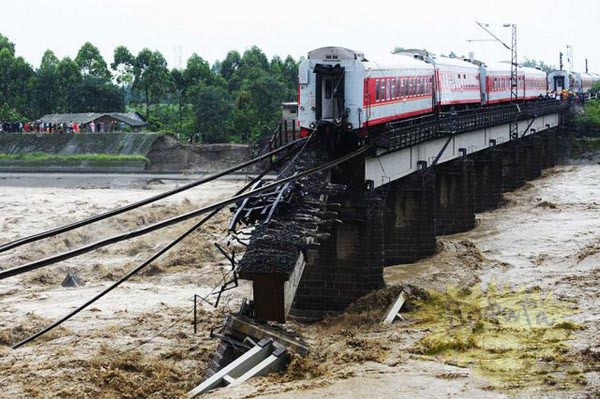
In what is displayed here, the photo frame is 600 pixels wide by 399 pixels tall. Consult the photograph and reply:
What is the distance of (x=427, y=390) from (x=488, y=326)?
23.9 ft

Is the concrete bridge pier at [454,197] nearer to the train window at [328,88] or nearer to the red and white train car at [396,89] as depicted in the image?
the red and white train car at [396,89]

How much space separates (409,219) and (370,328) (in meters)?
12.2

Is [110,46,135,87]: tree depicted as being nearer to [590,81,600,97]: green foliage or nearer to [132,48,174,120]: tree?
[132,48,174,120]: tree

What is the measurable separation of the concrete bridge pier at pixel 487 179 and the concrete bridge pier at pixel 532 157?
12535 mm

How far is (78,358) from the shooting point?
2550 cm

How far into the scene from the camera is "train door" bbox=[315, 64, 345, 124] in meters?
29.6

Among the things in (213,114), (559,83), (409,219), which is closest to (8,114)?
(213,114)

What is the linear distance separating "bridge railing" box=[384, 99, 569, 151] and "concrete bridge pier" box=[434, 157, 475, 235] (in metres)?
2.08

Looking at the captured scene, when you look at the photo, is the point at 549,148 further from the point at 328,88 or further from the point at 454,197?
the point at 328,88

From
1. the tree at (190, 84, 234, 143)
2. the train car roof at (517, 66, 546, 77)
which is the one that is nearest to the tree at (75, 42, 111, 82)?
the tree at (190, 84, 234, 143)

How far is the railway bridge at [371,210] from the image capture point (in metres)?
21.8

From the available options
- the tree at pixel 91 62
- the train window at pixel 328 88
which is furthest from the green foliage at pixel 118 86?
the train window at pixel 328 88

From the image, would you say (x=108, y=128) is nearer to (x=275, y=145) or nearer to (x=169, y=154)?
(x=169, y=154)

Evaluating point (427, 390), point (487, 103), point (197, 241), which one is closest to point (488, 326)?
point (427, 390)
